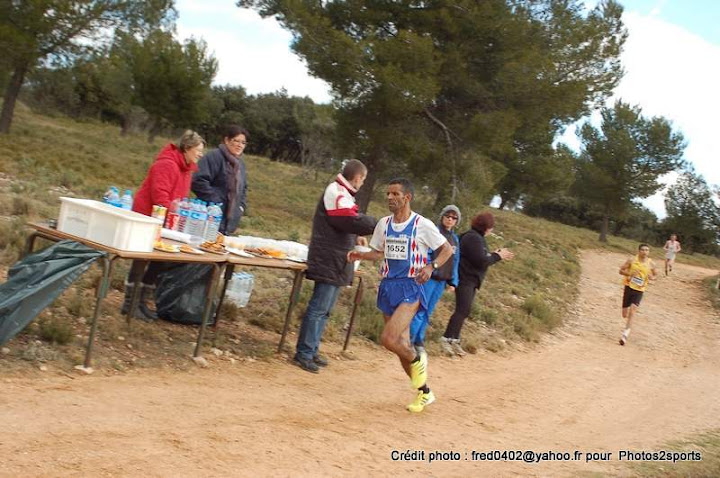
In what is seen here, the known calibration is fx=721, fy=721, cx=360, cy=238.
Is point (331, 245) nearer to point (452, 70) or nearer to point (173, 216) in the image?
point (173, 216)

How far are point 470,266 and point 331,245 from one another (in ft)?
10.6

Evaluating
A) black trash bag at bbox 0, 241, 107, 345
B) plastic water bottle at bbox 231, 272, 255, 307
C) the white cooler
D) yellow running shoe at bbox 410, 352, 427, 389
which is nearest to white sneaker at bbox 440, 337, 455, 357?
plastic water bottle at bbox 231, 272, 255, 307

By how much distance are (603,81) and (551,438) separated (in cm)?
1451

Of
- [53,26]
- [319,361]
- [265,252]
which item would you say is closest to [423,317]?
[319,361]

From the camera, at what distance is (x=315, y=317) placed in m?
7.38

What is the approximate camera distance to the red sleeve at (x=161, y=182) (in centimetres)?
666

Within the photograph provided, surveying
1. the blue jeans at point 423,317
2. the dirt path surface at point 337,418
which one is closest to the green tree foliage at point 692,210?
the dirt path surface at point 337,418

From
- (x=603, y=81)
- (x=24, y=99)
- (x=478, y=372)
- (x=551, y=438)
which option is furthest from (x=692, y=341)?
(x=24, y=99)

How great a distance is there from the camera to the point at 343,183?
22.8 ft

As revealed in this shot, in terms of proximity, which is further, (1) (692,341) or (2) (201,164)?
(1) (692,341)

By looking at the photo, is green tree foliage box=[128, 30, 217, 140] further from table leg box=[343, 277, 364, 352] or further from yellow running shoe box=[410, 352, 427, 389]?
yellow running shoe box=[410, 352, 427, 389]

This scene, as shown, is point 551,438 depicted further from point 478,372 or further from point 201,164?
point 201,164

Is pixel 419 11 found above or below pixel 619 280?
→ above

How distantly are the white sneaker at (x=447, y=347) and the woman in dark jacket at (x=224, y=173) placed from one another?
4.10 m
